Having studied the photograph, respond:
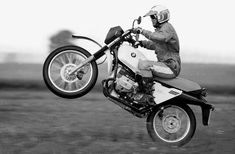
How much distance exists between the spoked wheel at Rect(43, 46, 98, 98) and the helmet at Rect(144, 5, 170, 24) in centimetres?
123

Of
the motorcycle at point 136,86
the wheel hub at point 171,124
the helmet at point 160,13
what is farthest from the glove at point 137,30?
the wheel hub at point 171,124

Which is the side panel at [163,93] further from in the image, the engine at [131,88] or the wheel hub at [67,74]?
the wheel hub at [67,74]

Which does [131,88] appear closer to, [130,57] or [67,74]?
[130,57]

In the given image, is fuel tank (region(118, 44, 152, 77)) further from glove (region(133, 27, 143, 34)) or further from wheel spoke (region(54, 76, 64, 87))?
wheel spoke (region(54, 76, 64, 87))

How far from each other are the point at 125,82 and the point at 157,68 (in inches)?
21.5

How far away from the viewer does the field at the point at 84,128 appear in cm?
869

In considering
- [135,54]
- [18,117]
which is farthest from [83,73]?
[18,117]

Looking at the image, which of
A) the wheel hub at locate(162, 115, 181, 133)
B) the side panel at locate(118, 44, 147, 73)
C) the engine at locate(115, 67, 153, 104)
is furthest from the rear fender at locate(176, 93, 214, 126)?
the side panel at locate(118, 44, 147, 73)

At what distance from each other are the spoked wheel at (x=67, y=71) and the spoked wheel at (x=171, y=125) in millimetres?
1209

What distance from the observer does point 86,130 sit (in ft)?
33.8

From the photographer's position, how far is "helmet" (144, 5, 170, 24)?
9266 millimetres

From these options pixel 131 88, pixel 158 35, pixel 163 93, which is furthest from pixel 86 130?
pixel 158 35

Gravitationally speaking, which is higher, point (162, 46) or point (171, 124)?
point (162, 46)

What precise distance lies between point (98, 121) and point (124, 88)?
8.80ft
